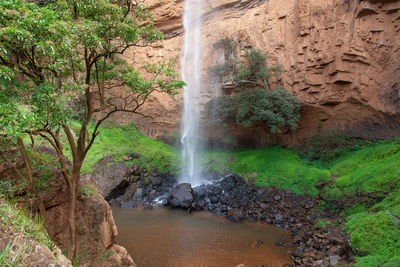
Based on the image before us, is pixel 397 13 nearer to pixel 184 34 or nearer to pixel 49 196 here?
pixel 184 34

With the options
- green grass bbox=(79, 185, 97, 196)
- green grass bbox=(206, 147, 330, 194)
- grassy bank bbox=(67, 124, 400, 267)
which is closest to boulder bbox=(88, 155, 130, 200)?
grassy bank bbox=(67, 124, 400, 267)

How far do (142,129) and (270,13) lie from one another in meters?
16.4

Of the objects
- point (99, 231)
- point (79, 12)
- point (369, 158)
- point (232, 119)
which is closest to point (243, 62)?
point (232, 119)

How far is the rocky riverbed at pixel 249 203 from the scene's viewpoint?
7.43 metres

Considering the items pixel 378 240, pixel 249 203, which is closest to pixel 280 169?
pixel 249 203

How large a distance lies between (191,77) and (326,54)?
39.7 ft

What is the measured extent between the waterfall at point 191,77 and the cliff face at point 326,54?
0.91 metres

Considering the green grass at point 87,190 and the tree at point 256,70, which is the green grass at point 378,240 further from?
the tree at point 256,70

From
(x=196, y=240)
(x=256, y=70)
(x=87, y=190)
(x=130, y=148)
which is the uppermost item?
(x=256, y=70)

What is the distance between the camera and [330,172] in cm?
1309

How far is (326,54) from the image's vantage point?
647 inches

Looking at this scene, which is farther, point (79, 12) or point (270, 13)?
point (270, 13)

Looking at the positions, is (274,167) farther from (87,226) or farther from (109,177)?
(87,226)

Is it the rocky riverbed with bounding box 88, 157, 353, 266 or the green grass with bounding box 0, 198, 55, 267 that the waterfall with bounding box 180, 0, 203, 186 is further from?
the green grass with bounding box 0, 198, 55, 267
